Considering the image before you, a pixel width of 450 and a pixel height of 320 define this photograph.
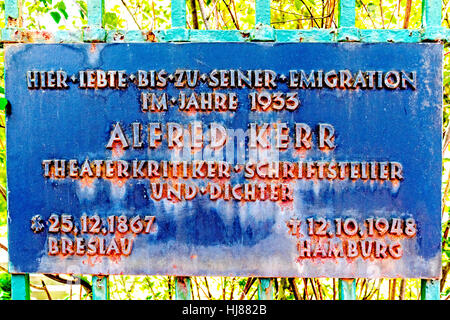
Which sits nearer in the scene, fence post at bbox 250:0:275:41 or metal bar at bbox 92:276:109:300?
fence post at bbox 250:0:275:41

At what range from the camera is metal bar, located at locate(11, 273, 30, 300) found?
2053 mm

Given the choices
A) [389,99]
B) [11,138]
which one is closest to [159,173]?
[11,138]

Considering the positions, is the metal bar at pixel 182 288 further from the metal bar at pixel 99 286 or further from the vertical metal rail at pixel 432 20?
the vertical metal rail at pixel 432 20

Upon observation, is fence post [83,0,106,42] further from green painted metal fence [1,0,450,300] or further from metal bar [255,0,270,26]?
metal bar [255,0,270,26]

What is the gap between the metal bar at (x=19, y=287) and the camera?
205 cm

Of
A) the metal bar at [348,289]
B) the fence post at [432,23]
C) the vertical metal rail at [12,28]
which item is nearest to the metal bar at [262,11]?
the fence post at [432,23]

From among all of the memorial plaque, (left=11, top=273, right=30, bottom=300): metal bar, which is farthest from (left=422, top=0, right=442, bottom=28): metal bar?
(left=11, top=273, right=30, bottom=300): metal bar

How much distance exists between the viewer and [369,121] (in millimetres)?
1943

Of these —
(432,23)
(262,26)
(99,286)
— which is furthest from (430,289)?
(99,286)

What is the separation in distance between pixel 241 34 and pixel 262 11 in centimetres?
16

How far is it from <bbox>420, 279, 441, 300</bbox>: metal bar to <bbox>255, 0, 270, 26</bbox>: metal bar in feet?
5.44

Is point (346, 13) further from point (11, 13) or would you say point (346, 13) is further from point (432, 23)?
point (11, 13)
